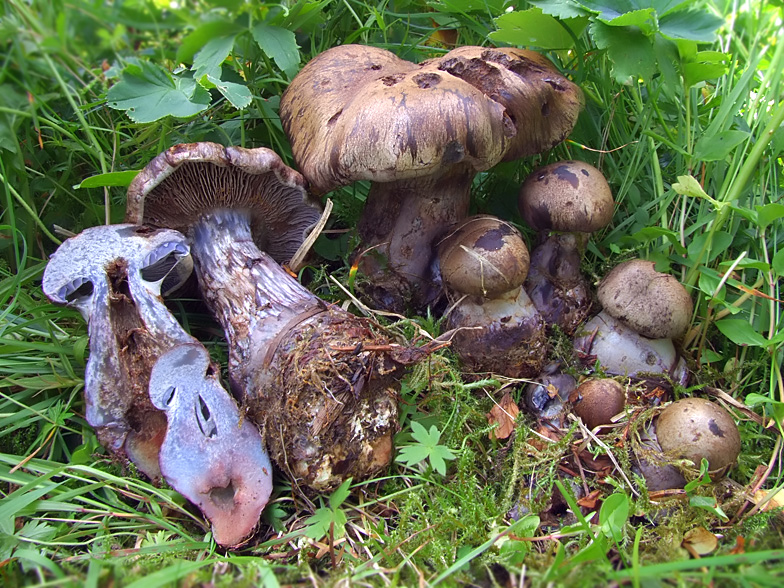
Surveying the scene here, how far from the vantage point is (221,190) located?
7.27 ft

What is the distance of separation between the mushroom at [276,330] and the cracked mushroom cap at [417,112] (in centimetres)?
30

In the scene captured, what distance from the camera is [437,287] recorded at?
250 cm

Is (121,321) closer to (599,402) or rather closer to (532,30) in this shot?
(599,402)

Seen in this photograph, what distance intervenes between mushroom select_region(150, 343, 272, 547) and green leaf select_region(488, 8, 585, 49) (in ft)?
6.35

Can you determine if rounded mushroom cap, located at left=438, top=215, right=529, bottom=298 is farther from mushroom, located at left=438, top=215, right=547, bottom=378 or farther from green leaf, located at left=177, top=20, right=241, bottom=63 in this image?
green leaf, located at left=177, top=20, right=241, bottom=63

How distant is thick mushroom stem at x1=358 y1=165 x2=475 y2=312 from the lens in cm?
245

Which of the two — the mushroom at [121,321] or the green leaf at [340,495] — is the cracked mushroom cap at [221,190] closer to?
the mushroom at [121,321]

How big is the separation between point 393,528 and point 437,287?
113 centimetres

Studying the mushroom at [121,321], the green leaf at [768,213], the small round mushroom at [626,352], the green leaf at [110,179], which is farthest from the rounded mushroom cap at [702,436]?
the green leaf at [110,179]

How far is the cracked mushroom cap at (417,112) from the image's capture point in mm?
1865

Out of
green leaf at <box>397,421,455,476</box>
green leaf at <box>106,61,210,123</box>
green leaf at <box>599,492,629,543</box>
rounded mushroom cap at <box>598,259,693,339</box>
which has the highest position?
green leaf at <box>106,61,210,123</box>

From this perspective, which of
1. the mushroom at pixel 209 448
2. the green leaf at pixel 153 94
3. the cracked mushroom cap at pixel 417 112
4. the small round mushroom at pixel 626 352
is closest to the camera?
the green leaf at pixel 153 94

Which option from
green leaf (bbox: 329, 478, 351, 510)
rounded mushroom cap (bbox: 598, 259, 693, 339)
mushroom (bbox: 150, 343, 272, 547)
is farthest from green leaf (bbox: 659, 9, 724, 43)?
mushroom (bbox: 150, 343, 272, 547)

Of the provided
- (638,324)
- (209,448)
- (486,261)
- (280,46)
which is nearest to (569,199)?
(486,261)
